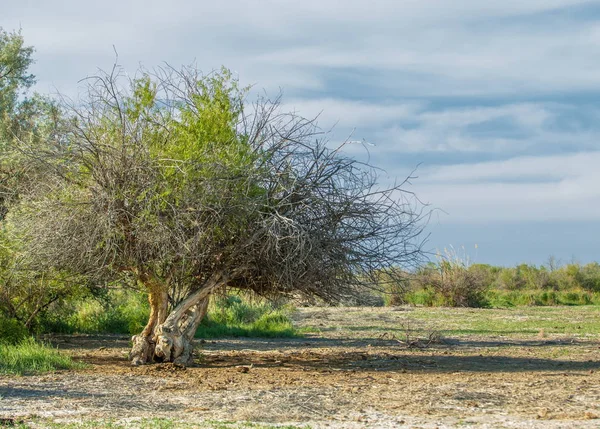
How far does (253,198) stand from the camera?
46.6 ft

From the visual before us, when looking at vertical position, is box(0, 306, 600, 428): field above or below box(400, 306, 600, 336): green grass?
below

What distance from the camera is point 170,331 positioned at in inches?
604

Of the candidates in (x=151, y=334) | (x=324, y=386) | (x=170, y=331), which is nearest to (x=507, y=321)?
(x=151, y=334)

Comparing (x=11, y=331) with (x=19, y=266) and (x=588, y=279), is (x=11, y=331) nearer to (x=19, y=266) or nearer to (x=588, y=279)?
(x=19, y=266)

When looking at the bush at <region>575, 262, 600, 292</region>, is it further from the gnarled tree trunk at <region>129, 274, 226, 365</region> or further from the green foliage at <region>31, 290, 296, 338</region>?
the gnarled tree trunk at <region>129, 274, 226, 365</region>

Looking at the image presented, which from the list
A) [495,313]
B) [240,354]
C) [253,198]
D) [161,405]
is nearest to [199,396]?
[161,405]

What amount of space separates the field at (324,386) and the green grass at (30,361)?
390 mm

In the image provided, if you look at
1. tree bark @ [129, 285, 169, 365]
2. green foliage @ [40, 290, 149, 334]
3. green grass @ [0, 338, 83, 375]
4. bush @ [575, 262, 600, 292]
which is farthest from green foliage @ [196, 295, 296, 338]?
bush @ [575, 262, 600, 292]

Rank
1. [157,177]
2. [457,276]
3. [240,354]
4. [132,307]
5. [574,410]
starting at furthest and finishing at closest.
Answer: [457,276]
[132,307]
[240,354]
[157,177]
[574,410]

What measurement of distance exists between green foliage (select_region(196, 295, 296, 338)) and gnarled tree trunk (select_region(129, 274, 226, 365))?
6613 mm

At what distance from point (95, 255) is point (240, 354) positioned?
5274 mm

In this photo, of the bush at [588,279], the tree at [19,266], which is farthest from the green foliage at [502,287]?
the tree at [19,266]

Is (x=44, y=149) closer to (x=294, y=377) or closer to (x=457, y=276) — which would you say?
(x=294, y=377)

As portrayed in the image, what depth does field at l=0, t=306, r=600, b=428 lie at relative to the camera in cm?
1008
